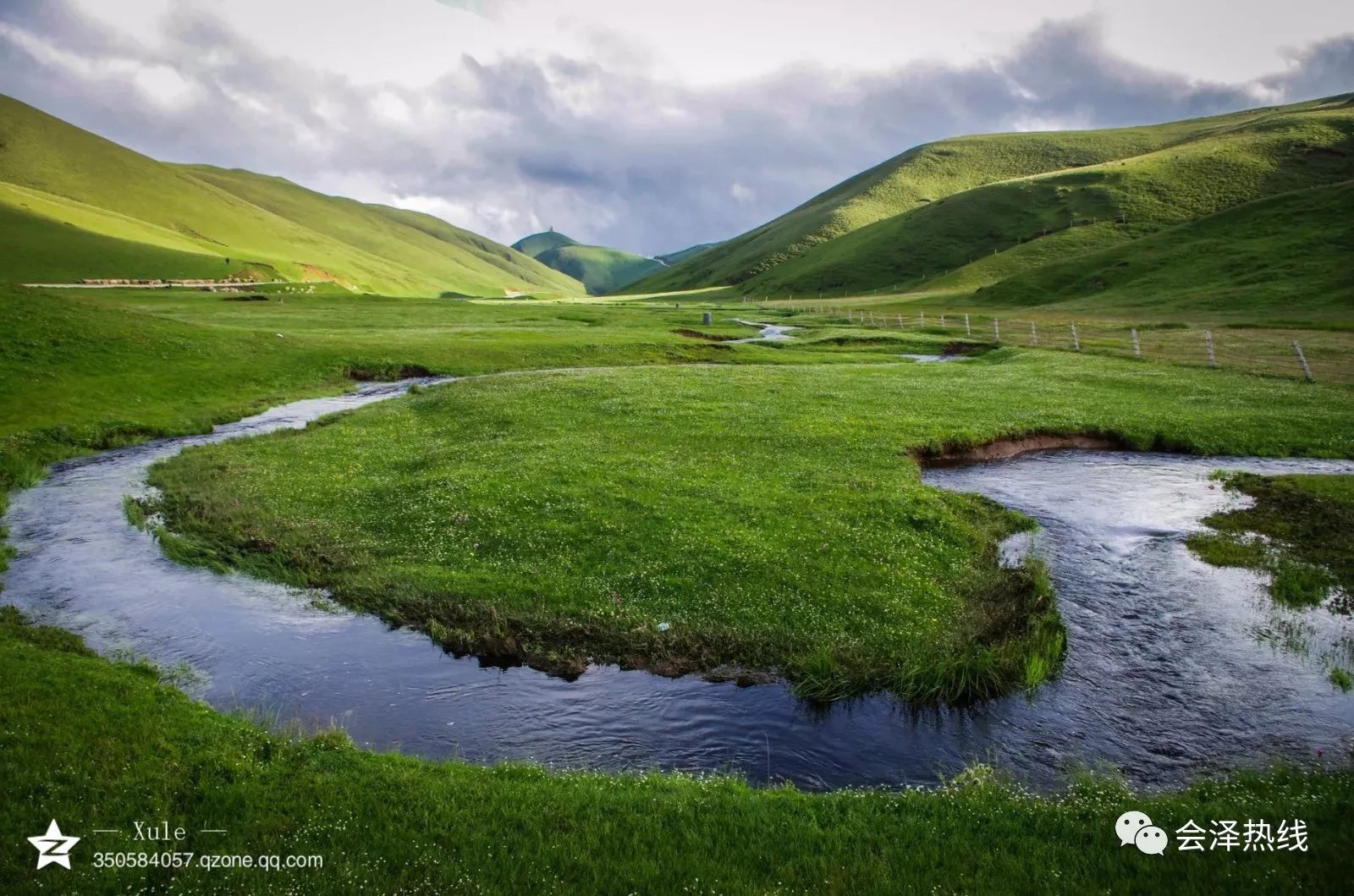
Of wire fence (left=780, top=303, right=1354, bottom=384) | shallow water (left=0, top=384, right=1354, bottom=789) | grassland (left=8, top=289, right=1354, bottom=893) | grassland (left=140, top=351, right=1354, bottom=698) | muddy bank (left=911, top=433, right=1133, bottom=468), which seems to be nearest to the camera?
grassland (left=8, top=289, right=1354, bottom=893)

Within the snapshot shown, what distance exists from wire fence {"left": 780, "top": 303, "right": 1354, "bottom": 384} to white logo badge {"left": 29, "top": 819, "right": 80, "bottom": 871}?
208 ft

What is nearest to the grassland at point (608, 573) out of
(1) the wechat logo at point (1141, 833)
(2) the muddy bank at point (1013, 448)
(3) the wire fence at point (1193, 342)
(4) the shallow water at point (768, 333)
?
(1) the wechat logo at point (1141, 833)

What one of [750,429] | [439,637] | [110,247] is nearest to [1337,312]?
[750,429]

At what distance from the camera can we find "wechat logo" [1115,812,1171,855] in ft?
30.5

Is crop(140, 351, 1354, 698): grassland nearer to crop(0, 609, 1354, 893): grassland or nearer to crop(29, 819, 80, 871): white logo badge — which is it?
crop(0, 609, 1354, 893): grassland

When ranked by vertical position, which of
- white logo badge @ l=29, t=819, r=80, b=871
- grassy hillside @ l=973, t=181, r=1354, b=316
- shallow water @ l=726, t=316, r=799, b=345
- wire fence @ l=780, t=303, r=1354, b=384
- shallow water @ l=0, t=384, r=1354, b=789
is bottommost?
shallow water @ l=0, t=384, r=1354, b=789

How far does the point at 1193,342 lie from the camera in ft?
245

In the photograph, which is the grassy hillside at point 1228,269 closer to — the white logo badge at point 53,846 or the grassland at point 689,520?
the grassland at point 689,520

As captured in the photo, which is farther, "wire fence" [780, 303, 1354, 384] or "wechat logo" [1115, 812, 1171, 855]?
"wire fence" [780, 303, 1354, 384]

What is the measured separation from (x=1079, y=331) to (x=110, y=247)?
212 m

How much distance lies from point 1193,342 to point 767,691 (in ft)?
264

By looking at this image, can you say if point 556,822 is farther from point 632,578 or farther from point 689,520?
point 689,520

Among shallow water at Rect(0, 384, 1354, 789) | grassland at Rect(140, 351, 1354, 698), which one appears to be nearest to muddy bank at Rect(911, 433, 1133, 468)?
grassland at Rect(140, 351, 1354, 698)

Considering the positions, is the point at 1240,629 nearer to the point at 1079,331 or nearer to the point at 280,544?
the point at 280,544
